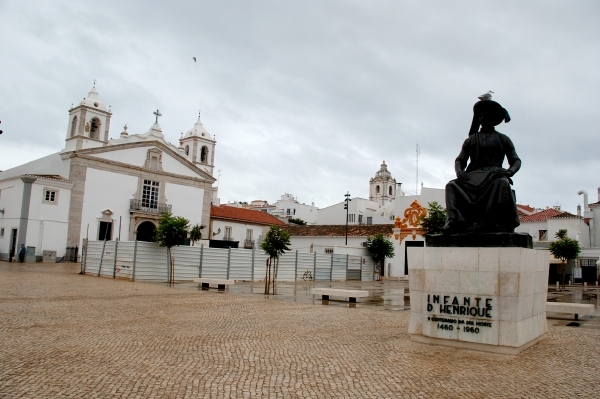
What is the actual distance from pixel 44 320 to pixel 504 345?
24.1 feet

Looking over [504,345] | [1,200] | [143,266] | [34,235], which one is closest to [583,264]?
[143,266]

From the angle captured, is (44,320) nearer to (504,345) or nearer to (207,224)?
(504,345)

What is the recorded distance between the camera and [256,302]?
41.2 feet

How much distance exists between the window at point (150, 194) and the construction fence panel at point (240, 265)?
20.6 metres

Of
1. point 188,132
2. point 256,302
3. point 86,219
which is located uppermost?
point 188,132

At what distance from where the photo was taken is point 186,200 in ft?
142

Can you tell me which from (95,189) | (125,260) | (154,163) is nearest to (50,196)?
(95,189)

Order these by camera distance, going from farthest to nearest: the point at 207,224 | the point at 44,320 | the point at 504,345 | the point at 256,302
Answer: the point at 207,224 < the point at 256,302 < the point at 44,320 < the point at 504,345

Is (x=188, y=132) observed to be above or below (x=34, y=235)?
above

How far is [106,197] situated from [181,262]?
1970 cm

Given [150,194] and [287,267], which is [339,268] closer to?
[287,267]

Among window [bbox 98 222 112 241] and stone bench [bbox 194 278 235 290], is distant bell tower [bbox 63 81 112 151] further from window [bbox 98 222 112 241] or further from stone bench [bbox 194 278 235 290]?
stone bench [bbox 194 278 235 290]

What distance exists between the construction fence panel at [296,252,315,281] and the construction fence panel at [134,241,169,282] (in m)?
8.12

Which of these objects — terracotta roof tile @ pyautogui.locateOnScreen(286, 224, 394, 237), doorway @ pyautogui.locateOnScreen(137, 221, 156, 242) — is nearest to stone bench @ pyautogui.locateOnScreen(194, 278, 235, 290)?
terracotta roof tile @ pyautogui.locateOnScreen(286, 224, 394, 237)
